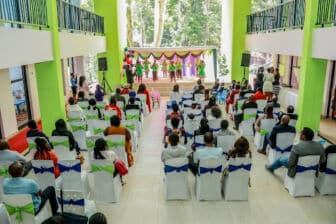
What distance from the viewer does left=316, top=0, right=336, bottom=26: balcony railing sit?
7062mm

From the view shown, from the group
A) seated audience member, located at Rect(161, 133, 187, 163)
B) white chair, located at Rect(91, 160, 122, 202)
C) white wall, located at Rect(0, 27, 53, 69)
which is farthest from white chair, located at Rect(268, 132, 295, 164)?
white wall, located at Rect(0, 27, 53, 69)

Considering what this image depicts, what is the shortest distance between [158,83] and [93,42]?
5001mm

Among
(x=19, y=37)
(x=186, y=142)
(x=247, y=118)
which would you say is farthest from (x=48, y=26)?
(x=247, y=118)

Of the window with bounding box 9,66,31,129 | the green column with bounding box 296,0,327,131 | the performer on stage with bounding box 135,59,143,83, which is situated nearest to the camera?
the green column with bounding box 296,0,327,131

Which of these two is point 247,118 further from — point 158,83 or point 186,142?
point 158,83

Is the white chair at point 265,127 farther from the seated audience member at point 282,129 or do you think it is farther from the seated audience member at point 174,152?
the seated audience member at point 174,152

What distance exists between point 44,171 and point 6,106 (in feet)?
15.7

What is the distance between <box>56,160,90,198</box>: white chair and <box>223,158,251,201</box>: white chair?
2339 millimetres

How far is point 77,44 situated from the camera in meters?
10.2

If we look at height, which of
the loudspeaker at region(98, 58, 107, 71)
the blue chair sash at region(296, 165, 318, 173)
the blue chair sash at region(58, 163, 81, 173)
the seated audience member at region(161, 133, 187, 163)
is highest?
the loudspeaker at region(98, 58, 107, 71)

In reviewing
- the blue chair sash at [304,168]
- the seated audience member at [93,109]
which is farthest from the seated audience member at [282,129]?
the seated audience member at [93,109]

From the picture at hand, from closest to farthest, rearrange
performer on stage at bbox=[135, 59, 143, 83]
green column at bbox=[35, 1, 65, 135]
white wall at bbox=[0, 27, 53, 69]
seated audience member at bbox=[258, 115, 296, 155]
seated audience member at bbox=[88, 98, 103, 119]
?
white wall at bbox=[0, 27, 53, 69] < seated audience member at bbox=[258, 115, 296, 155] < green column at bbox=[35, 1, 65, 135] < seated audience member at bbox=[88, 98, 103, 119] < performer on stage at bbox=[135, 59, 143, 83]

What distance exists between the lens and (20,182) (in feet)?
13.2

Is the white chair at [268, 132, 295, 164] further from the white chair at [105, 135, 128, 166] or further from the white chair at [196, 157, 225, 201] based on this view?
the white chair at [105, 135, 128, 166]
